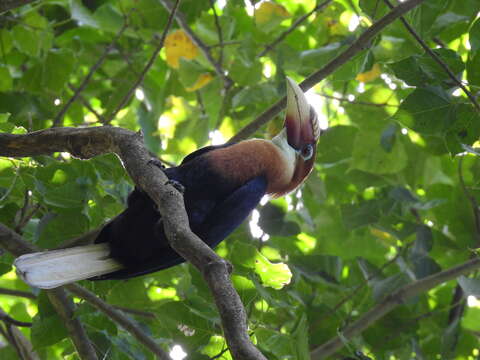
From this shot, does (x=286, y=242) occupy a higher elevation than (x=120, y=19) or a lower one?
lower

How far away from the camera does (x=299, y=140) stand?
3.41 metres

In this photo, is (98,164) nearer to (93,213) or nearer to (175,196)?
(93,213)

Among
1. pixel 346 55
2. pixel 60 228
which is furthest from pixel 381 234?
pixel 60 228

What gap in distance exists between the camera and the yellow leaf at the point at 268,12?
3.83 metres

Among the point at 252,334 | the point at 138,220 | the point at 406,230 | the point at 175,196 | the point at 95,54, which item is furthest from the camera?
the point at 95,54

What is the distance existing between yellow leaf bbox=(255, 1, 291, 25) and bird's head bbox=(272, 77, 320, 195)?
71 cm

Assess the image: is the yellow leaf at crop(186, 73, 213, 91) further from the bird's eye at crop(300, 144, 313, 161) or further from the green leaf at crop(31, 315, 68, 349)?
the green leaf at crop(31, 315, 68, 349)

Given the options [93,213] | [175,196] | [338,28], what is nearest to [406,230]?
[338,28]

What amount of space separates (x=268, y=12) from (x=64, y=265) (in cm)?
198

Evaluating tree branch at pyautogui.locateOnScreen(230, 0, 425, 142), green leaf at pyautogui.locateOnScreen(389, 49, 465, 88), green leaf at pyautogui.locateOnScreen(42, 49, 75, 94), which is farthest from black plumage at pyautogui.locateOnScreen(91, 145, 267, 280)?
green leaf at pyautogui.locateOnScreen(42, 49, 75, 94)

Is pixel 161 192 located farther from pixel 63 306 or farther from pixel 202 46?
pixel 202 46

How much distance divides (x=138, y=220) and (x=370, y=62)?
130 centimetres

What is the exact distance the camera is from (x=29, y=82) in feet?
13.4

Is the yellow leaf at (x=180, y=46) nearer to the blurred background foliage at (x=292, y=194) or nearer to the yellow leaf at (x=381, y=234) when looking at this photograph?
the blurred background foliage at (x=292, y=194)
